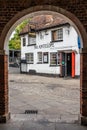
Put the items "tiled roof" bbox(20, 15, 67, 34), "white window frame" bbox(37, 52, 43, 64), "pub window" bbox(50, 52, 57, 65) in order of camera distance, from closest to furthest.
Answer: "tiled roof" bbox(20, 15, 67, 34), "pub window" bbox(50, 52, 57, 65), "white window frame" bbox(37, 52, 43, 64)

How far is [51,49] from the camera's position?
1048 inches

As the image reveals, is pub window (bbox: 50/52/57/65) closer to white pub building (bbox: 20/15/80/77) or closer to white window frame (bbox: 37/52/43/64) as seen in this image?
white pub building (bbox: 20/15/80/77)

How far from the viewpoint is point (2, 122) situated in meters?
7.74

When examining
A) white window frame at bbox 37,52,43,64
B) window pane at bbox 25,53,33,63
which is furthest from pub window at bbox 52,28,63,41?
window pane at bbox 25,53,33,63

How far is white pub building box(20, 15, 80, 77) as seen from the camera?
24.0m

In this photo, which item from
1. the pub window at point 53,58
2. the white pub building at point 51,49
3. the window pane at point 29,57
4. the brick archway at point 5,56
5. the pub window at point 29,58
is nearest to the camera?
the brick archway at point 5,56

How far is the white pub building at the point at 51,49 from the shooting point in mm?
24031

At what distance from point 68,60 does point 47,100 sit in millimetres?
13444

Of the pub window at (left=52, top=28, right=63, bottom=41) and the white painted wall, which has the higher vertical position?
the pub window at (left=52, top=28, right=63, bottom=41)

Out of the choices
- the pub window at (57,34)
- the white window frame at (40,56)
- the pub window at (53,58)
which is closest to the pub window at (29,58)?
the white window frame at (40,56)

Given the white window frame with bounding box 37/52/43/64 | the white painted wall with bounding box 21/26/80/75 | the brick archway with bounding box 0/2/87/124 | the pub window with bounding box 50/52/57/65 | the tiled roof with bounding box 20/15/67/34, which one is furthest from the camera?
the white window frame with bounding box 37/52/43/64

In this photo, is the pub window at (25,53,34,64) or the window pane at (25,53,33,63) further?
the window pane at (25,53,33,63)

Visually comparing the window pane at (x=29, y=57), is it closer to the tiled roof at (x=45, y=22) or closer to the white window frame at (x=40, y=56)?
the white window frame at (x=40, y=56)

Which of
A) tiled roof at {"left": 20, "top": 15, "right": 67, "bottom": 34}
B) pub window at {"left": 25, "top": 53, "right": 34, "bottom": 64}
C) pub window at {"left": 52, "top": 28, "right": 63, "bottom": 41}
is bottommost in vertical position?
pub window at {"left": 25, "top": 53, "right": 34, "bottom": 64}
